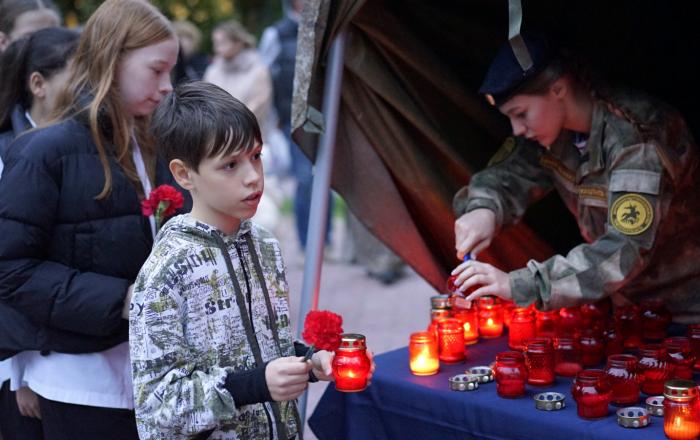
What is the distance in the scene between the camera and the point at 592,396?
2.12m

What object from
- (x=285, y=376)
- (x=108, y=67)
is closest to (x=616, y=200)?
(x=285, y=376)

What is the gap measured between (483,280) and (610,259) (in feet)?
1.14

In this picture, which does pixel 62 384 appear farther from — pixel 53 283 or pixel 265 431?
Answer: pixel 265 431

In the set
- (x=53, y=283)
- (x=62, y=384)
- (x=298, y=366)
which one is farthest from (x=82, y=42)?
(x=298, y=366)

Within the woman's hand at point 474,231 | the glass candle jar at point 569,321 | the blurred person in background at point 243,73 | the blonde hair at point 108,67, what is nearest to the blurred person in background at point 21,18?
the blonde hair at point 108,67

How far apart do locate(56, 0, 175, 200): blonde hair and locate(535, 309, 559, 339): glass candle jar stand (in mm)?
1251

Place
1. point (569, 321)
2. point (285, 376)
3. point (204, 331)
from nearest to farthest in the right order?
1. point (285, 376)
2. point (204, 331)
3. point (569, 321)

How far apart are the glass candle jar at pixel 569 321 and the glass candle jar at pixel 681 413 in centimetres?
76

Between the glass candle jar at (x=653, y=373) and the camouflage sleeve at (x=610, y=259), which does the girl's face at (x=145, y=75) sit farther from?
the glass candle jar at (x=653, y=373)

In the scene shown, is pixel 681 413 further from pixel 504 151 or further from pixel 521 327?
pixel 504 151

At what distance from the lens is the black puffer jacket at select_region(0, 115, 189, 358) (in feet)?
7.95

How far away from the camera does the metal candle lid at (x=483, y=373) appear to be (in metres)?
2.44

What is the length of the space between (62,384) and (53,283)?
30 centimetres

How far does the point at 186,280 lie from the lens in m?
2.02
